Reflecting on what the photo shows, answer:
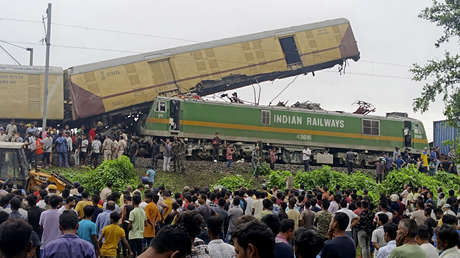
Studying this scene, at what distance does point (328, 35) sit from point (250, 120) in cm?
653

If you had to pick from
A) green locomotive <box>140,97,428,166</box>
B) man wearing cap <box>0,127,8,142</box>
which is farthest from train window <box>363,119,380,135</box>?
man wearing cap <box>0,127,8,142</box>

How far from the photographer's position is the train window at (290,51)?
92.4 ft

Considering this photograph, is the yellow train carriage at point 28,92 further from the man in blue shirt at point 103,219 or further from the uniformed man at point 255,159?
the man in blue shirt at point 103,219

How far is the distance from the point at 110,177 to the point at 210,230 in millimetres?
11853

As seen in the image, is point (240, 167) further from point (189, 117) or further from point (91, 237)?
point (91, 237)

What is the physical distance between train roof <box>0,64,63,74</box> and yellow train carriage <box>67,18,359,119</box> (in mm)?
676

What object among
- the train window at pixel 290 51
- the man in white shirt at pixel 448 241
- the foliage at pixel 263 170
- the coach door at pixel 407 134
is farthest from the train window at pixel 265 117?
the man in white shirt at pixel 448 241

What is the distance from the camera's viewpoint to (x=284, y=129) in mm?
27844

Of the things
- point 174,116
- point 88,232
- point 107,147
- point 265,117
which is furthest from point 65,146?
point 88,232

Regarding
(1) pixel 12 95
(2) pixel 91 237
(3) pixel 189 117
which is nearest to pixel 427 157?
(3) pixel 189 117

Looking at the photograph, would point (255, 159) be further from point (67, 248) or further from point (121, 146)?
point (67, 248)

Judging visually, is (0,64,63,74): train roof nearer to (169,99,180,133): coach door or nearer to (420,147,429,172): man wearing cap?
(169,99,180,133): coach door

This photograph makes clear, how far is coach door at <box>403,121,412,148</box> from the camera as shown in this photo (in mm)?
30984

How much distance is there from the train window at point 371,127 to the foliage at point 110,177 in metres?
16.0
